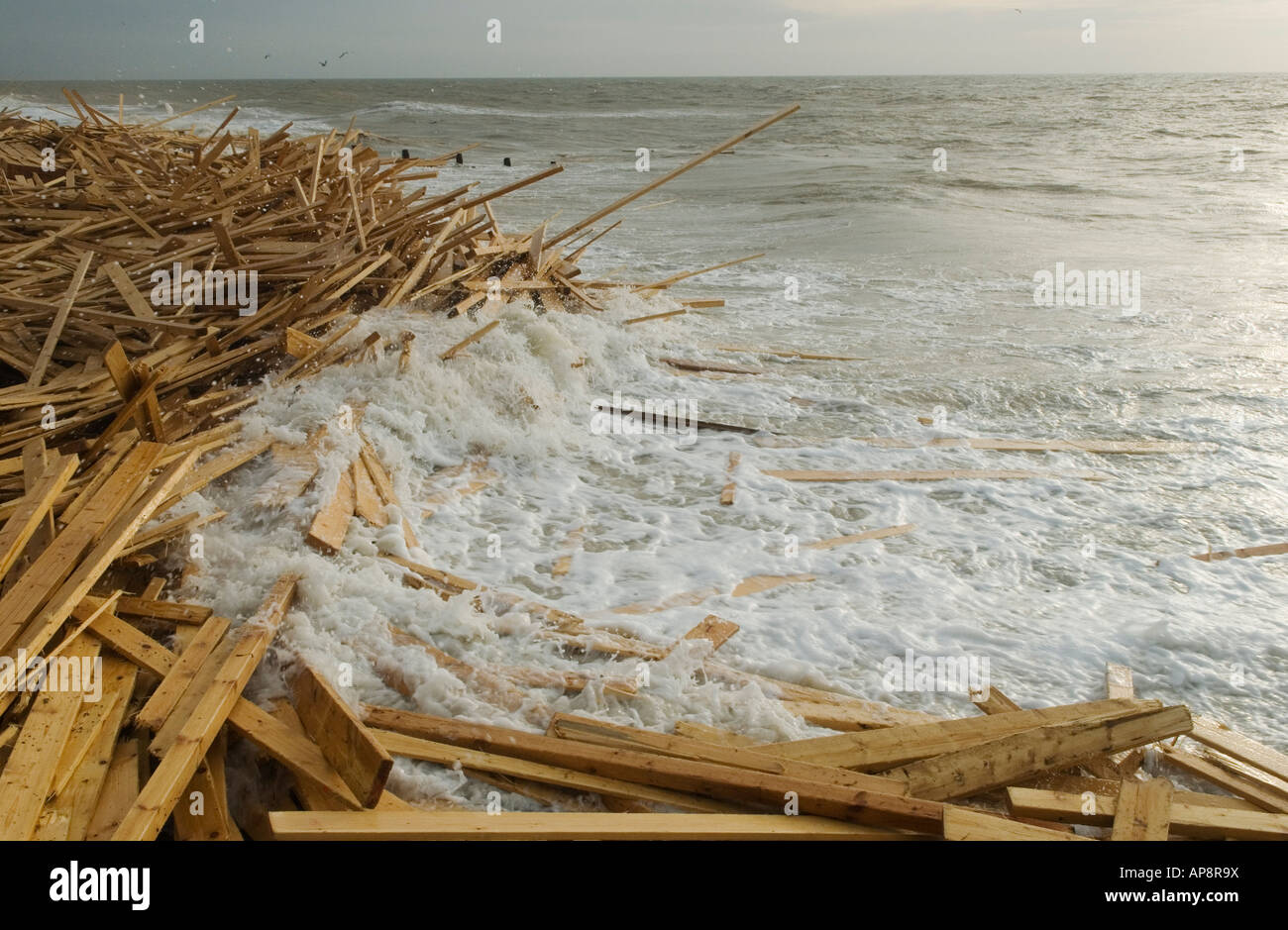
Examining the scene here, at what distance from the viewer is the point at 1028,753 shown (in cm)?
315

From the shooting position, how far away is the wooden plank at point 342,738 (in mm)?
2719

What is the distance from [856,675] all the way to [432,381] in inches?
Answer: 145

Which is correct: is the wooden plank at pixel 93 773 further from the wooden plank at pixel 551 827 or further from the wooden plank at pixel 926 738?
the wooden plank at pixel 926 738

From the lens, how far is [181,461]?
415 centimetres

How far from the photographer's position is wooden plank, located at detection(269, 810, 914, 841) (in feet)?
8.60

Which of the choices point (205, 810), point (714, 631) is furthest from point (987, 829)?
point (205, 810)

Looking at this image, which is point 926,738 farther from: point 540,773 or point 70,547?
point 70,547

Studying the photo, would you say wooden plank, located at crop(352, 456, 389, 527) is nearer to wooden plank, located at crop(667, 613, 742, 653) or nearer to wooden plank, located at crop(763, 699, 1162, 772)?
wooden plank, located at crop(667, 613, 742, 653)

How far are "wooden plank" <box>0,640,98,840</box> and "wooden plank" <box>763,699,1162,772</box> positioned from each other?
2333 mm

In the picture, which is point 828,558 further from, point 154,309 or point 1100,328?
point 1100,328

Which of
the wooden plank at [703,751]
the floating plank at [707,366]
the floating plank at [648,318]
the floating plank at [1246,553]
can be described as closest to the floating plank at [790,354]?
the floating plank at [707,366]

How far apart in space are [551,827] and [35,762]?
160cm

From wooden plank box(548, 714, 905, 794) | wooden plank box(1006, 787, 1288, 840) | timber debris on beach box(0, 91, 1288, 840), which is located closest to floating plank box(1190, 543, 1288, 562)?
timber debris on beach box(0, 91, 1288, 840)
